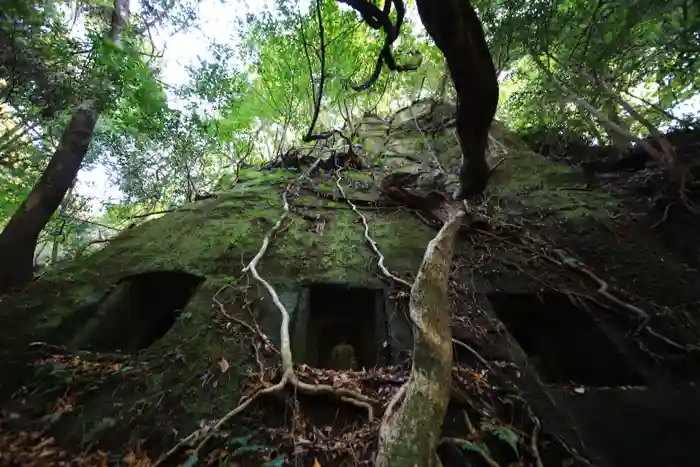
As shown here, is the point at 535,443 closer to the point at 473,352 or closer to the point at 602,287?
the point at 473,352

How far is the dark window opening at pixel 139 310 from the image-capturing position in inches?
173

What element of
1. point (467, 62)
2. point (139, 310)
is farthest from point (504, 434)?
point (139, 310)

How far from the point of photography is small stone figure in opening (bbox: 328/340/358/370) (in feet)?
14.7

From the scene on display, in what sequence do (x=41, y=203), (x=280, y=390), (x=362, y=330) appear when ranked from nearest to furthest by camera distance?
1. (x=280, y=390)
2. (x=41, y=203)
3. (x=362, y=330)

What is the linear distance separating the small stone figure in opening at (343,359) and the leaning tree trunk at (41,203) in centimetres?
401

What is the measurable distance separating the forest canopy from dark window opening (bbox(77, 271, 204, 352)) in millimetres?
2533

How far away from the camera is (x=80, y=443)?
9.54 ft

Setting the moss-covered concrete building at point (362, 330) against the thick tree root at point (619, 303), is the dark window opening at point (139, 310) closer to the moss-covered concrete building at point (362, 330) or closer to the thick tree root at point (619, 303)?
the moss-covered concrete building at point (362, 330)

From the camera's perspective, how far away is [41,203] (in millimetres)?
5059

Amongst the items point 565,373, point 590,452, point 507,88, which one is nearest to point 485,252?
point 565,373

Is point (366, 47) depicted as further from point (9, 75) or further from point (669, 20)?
point (9, 75)

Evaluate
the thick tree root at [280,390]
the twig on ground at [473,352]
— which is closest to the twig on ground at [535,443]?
the twig on ground at [473,352]

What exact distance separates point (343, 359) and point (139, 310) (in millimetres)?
2865

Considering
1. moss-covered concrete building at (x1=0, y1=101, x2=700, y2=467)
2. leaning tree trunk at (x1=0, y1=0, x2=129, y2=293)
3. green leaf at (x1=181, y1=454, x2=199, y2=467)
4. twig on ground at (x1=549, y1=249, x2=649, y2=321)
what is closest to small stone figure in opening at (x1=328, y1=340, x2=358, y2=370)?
moss-covered concrete building at (x1=0, y1=101, x2=700, y2=467)
